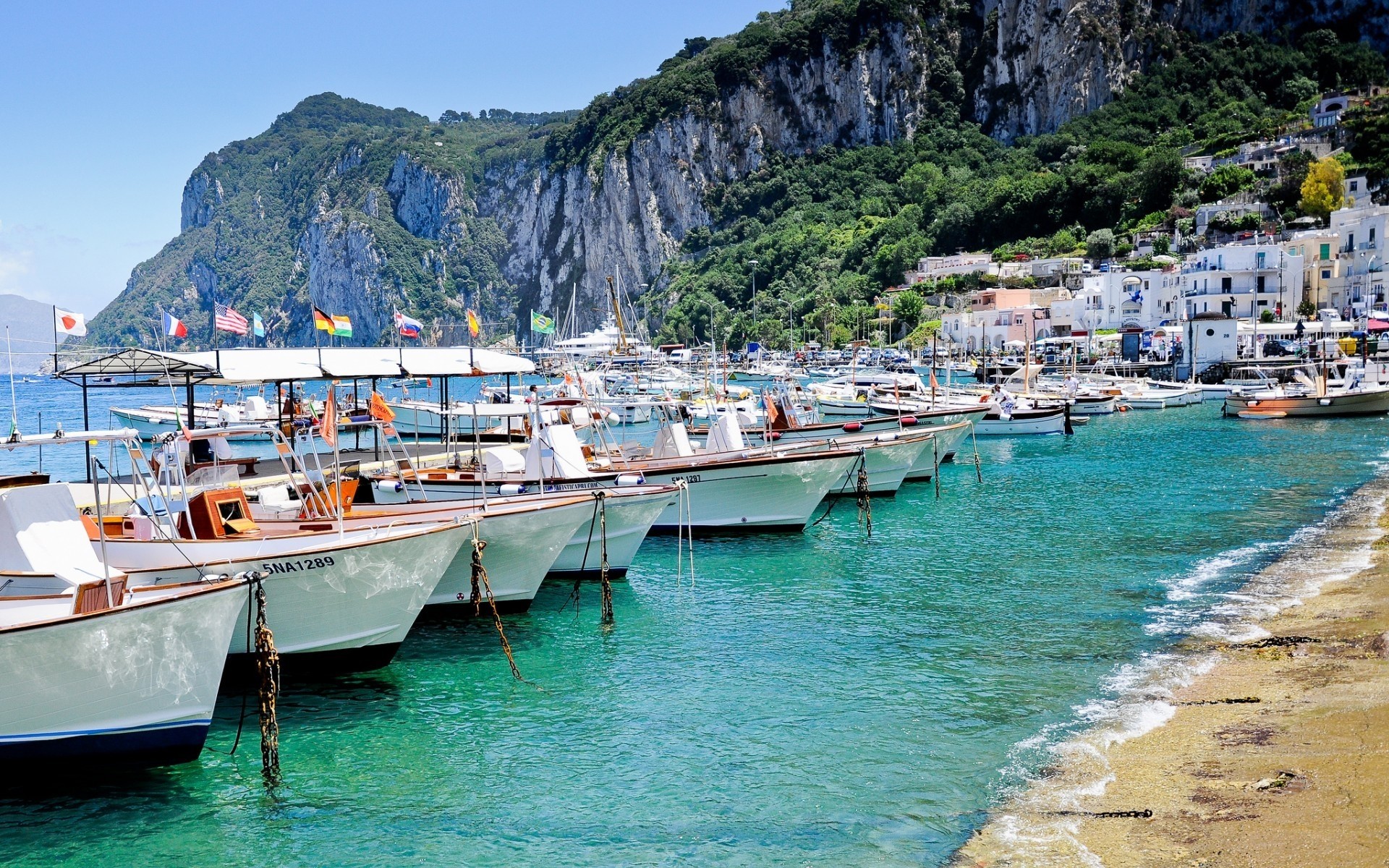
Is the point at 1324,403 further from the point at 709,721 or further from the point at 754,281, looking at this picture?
the point at 754,281

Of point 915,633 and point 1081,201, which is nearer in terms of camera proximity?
point 915,633

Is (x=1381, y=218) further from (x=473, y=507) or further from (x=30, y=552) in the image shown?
(x=30, y=552)

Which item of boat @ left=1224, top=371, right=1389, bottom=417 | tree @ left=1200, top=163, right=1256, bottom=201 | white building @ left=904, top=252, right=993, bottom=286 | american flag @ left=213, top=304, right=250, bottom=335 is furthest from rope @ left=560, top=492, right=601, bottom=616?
white building @ left=904, top=252, right=993, bottom=286

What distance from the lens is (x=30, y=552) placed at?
1582cm

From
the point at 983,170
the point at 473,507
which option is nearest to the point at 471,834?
the point at 473,507

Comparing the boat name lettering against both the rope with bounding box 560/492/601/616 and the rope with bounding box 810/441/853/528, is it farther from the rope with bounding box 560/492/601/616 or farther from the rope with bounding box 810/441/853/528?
the rope with bounding box 810/441/853/528

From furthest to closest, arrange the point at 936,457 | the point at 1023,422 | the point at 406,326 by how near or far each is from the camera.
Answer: the point at 1023,422 < the point at 936,457 < the point at 406,326

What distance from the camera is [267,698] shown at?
14891 millimetres

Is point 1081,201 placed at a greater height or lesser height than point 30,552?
greater

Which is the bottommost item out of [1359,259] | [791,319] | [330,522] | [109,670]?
[109,670]

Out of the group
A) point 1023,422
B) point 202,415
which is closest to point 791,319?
point 1023,422

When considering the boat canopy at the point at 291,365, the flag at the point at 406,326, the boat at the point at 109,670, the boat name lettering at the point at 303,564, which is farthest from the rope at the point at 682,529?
the boat at the point at 109,670

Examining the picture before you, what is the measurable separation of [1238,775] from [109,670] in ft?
47.1

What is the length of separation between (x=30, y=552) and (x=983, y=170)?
19500 centimetres
